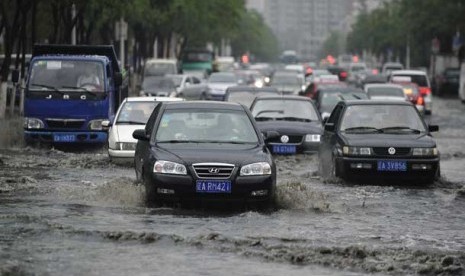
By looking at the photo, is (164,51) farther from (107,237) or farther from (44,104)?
(107,237)

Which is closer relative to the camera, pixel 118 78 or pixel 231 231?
pixel 231 231

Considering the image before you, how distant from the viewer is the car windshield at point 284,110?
2631 centimetres

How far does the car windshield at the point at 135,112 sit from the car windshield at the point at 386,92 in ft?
56.6

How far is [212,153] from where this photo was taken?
48.9 ft

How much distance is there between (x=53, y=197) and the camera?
55.4 ft

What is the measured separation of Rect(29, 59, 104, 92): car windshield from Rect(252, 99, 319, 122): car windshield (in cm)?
350

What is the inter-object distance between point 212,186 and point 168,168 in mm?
579

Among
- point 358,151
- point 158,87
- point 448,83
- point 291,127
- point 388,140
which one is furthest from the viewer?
point 448,83

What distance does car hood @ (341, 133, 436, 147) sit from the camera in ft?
62.0

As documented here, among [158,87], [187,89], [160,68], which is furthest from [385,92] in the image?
[160,68]

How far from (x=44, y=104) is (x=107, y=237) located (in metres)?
13.6

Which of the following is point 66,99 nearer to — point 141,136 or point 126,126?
point 126,126

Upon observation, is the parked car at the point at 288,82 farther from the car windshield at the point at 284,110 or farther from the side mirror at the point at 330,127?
the side mirror at the point at 330,127

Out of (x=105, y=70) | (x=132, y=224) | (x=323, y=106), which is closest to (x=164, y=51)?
(x=323, y=106)
